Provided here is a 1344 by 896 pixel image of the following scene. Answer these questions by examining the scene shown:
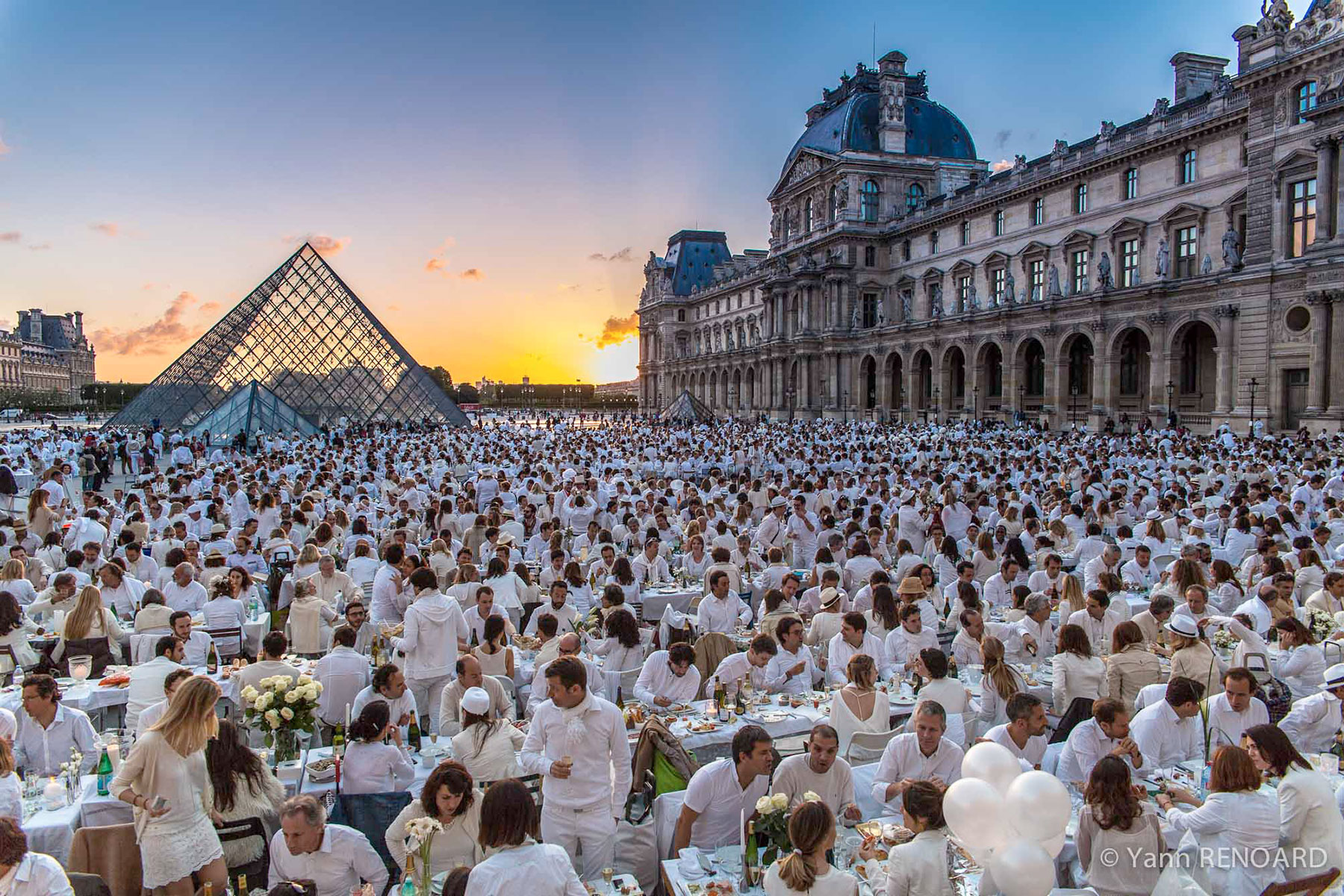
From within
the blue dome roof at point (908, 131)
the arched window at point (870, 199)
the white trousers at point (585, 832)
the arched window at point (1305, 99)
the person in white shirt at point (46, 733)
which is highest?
the blue dome roof at point (908, 131)

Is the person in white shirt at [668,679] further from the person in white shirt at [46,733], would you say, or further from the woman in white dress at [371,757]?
the person in white shirt at [46,733]

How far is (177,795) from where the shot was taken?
4.22m

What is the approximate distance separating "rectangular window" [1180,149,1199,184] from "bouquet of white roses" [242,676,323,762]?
4053 centimetres

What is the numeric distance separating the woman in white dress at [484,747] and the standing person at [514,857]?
1.52 meters

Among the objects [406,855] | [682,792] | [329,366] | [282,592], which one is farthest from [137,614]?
[329,366]

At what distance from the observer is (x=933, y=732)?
4.90m

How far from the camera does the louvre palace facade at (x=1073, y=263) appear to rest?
29062 millimetres

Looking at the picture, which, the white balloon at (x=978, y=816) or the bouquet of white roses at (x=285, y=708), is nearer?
the white balloon at (x=978, y=816)

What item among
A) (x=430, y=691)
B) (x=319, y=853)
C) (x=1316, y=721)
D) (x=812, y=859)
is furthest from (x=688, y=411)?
(x=812, y=859)

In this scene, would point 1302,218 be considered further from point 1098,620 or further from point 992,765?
point 992,765

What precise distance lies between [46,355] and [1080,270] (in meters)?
164

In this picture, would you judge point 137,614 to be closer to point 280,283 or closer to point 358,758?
point 358,758

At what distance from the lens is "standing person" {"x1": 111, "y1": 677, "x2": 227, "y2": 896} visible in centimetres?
414

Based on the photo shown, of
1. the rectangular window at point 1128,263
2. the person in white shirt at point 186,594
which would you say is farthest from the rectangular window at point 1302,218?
the person in white shirt at point 186,594
